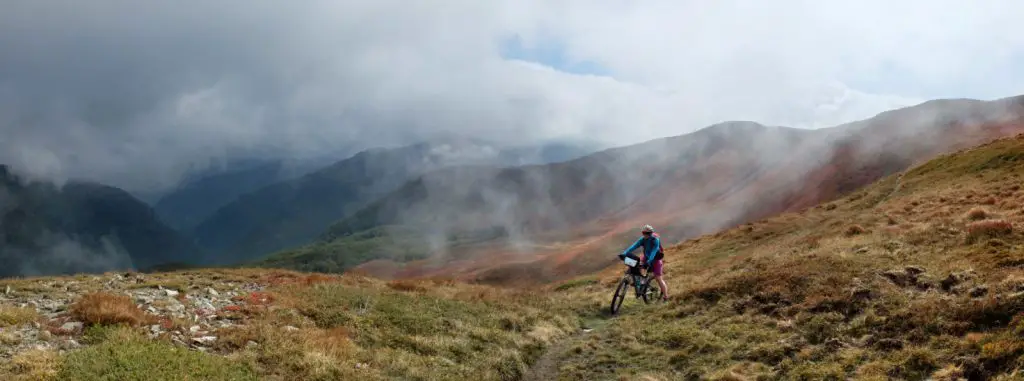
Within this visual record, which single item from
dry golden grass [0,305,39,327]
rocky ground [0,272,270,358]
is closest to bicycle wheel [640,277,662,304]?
rocky ground [0,272,270,358]

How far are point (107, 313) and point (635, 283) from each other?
54.9 feet

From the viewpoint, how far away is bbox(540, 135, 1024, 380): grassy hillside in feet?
34.0

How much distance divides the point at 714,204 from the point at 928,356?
128973mm

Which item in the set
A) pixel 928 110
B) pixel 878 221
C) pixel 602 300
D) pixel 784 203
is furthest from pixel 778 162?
pixel 602 300

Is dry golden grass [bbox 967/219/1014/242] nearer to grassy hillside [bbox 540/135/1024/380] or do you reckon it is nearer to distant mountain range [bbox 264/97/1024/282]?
grassy hillside [bbox 540/135/1024/380]

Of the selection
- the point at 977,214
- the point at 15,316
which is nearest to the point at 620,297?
the point at 977,214

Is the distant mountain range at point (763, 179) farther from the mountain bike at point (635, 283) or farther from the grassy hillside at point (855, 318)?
the grassy hillside at point (855, 318)

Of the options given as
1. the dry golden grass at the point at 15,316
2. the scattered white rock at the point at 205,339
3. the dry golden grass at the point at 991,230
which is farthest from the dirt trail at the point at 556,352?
the dry golden grass at the point at 991,230

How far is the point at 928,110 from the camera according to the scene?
403 feet

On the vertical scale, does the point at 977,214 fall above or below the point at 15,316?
below

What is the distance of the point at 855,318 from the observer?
1326 cm

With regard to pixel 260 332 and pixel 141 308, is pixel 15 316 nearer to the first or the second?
pixel 141 308

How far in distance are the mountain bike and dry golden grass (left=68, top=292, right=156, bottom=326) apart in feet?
49.6

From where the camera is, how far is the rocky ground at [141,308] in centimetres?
1159
